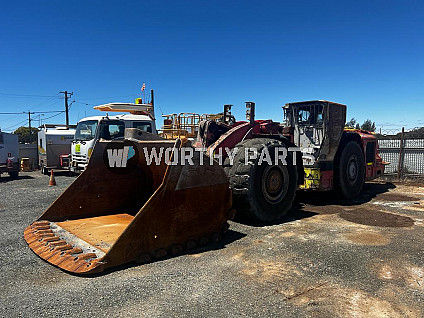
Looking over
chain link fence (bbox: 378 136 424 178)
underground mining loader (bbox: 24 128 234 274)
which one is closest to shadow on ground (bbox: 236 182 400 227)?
underground mining loader (bbox: 24 128 234 274)

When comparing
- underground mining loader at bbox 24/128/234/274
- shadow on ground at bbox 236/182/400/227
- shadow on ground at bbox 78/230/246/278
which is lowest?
shadow on ground at bbox 78/230/246/278

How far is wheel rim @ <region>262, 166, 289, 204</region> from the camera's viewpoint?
6.21 meters

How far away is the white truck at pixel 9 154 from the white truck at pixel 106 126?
14.8 feet

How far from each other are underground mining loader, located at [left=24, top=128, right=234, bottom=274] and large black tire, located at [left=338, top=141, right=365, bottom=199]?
467 cm

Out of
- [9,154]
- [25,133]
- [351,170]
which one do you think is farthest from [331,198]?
[25,133]

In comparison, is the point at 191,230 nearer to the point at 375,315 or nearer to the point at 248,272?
the point at 248,272

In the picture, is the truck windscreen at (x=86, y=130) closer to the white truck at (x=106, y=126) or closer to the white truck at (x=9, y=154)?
the white truck at (x=106, y=126)

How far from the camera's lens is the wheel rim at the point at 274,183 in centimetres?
621

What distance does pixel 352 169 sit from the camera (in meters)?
9.12

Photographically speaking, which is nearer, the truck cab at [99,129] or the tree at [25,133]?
the truck cab at [99,129]

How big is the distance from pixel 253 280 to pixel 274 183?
281cm

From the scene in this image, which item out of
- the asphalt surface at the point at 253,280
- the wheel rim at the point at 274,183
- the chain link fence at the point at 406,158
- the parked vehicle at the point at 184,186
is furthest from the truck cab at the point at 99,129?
the chain link fence at the point at 406,158

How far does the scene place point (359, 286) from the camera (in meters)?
3.70

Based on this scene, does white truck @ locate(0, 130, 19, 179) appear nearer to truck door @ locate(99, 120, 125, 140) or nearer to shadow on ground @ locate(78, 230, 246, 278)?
truck door @ locate(99, 120, 125, 140)
